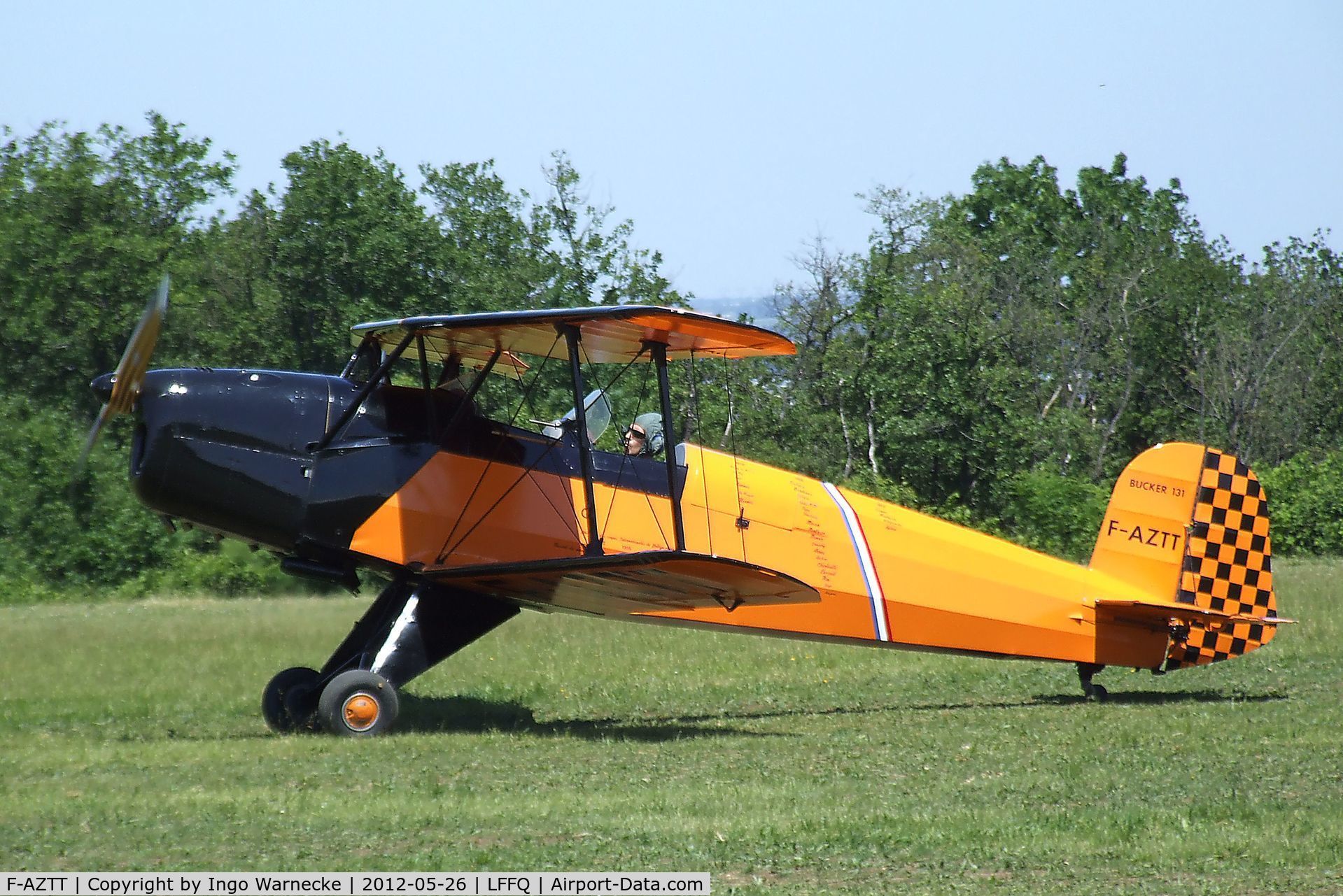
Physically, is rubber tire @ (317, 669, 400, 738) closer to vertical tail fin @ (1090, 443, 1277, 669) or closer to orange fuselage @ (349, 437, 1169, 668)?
orange fuselage @ (349, 437, 1169, 668)

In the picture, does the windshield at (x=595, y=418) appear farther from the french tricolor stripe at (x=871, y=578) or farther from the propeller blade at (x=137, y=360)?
the propeller blade at (x=137, y=360)

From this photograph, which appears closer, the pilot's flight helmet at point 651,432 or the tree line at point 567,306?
the pilot's flight helmet at point 651,432

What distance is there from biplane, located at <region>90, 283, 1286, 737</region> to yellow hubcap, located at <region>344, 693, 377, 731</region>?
11mm

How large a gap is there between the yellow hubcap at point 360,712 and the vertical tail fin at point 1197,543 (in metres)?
6.18

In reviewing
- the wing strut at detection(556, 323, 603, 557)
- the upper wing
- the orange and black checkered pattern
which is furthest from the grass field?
the upper wing

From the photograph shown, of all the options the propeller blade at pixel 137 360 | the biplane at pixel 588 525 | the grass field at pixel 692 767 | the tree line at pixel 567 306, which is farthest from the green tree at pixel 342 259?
the propeller blade at pixel 137 360

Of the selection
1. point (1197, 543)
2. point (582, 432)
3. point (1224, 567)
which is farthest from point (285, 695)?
point (1224, 567)

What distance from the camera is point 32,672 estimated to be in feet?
37.6

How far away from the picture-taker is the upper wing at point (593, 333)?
8.66 metres

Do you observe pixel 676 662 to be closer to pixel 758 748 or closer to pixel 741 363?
pixel 758 748

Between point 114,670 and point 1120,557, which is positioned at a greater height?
point 1120,557

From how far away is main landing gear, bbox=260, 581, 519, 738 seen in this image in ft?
29.9

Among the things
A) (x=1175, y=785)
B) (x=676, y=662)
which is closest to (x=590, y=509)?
(x=1175, y=785)

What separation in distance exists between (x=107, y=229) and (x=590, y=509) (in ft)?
87.0
